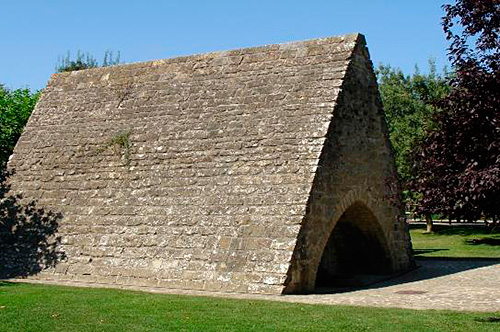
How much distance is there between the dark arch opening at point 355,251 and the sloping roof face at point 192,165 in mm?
2620

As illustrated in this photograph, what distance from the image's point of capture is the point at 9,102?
941 inches

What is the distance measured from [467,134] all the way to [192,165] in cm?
670

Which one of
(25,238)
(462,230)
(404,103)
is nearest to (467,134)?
(25,238)

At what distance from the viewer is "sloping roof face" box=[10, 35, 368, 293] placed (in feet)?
41.4

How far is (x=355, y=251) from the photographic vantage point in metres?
16.2

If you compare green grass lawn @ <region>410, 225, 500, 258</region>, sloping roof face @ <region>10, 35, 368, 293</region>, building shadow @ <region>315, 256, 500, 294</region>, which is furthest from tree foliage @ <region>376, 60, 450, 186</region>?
sloping roof face @ <region>10, 35, 368, 293</region>

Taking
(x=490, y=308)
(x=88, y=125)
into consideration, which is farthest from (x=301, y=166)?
(x=88, y=125)

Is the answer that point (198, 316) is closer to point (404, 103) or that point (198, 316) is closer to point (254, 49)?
point (254, 49)

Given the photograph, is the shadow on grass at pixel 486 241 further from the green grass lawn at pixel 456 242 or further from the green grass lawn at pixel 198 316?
the green grass lawn at pixel 198 316

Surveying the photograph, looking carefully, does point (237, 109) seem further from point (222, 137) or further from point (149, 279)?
point (149, 279)

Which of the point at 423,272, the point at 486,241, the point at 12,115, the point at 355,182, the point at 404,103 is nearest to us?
the point at 355,182

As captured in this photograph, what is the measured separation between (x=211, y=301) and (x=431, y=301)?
12.6ft

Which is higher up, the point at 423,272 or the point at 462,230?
the point at 462,230

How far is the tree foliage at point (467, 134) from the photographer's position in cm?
847
